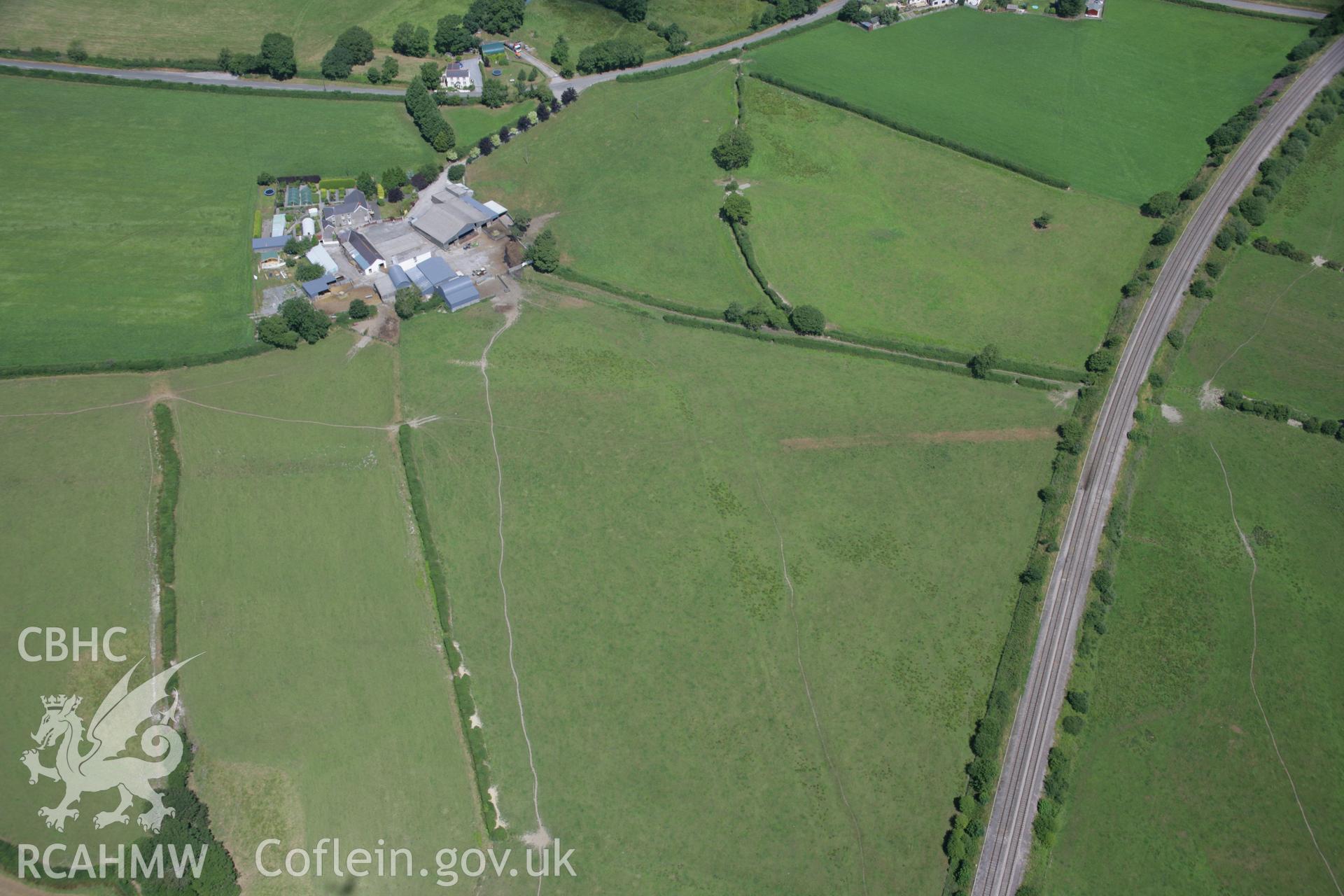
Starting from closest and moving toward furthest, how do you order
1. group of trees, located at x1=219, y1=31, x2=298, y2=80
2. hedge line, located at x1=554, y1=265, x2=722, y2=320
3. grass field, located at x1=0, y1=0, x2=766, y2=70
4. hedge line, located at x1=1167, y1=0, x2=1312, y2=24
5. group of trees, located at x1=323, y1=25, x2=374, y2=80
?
hedge line, located at x1=554, y1=265, x2=722, y2=320 < group of trees, located at x1=219, y1=31, x2=298, y2=80 < group of trees, located at x1=323, y1=25, x2=374, y2=80 < grass field, located at x1=0, y1=0, x2=766, y2=70 < hedge line, located at x1=1167, y1=0, x2=1312, y2=24

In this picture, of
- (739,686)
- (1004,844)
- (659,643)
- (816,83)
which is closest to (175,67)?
(816,83)

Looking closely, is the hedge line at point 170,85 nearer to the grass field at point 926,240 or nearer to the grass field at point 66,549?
the grass field at point 66,549

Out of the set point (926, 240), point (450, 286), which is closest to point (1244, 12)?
point (926, 240)

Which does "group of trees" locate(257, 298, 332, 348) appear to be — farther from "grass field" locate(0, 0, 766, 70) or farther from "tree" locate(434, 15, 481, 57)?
"tree" locate(434, 15, 481, 57)

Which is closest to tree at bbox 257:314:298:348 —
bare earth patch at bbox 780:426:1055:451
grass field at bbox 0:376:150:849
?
grass field at bbox 0:376:150:849

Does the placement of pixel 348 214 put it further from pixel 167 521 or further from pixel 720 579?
pixel 720 579

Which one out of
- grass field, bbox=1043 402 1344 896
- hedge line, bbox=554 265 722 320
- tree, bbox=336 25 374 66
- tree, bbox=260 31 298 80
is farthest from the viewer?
tree, bbox=336 25 374 66
